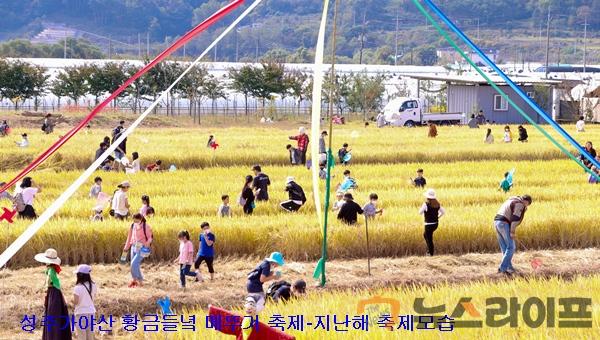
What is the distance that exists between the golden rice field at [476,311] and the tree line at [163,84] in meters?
43.1

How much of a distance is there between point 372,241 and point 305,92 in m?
47.4

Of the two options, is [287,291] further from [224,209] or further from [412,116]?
[412,116]

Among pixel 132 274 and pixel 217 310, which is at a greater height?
pixel 217 310

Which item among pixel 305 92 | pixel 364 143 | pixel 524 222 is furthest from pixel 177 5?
pixel 524 222

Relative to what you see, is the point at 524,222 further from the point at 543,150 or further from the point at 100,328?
the point at 543,150

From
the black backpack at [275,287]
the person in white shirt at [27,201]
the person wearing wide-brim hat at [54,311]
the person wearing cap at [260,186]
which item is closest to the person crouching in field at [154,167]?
the person wearing cap at [260,186]

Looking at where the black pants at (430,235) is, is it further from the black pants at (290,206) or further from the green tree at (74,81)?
the green tree at (74,81)

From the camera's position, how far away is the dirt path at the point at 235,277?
13.3 m

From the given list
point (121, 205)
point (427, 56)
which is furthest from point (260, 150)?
point (427, 56)

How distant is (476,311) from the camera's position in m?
10.4

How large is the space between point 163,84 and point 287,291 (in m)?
47.7

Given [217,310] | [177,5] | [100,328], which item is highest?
[177,5]

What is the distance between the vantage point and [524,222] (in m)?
17.7

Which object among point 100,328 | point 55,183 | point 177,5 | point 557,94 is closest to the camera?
point 100,328
